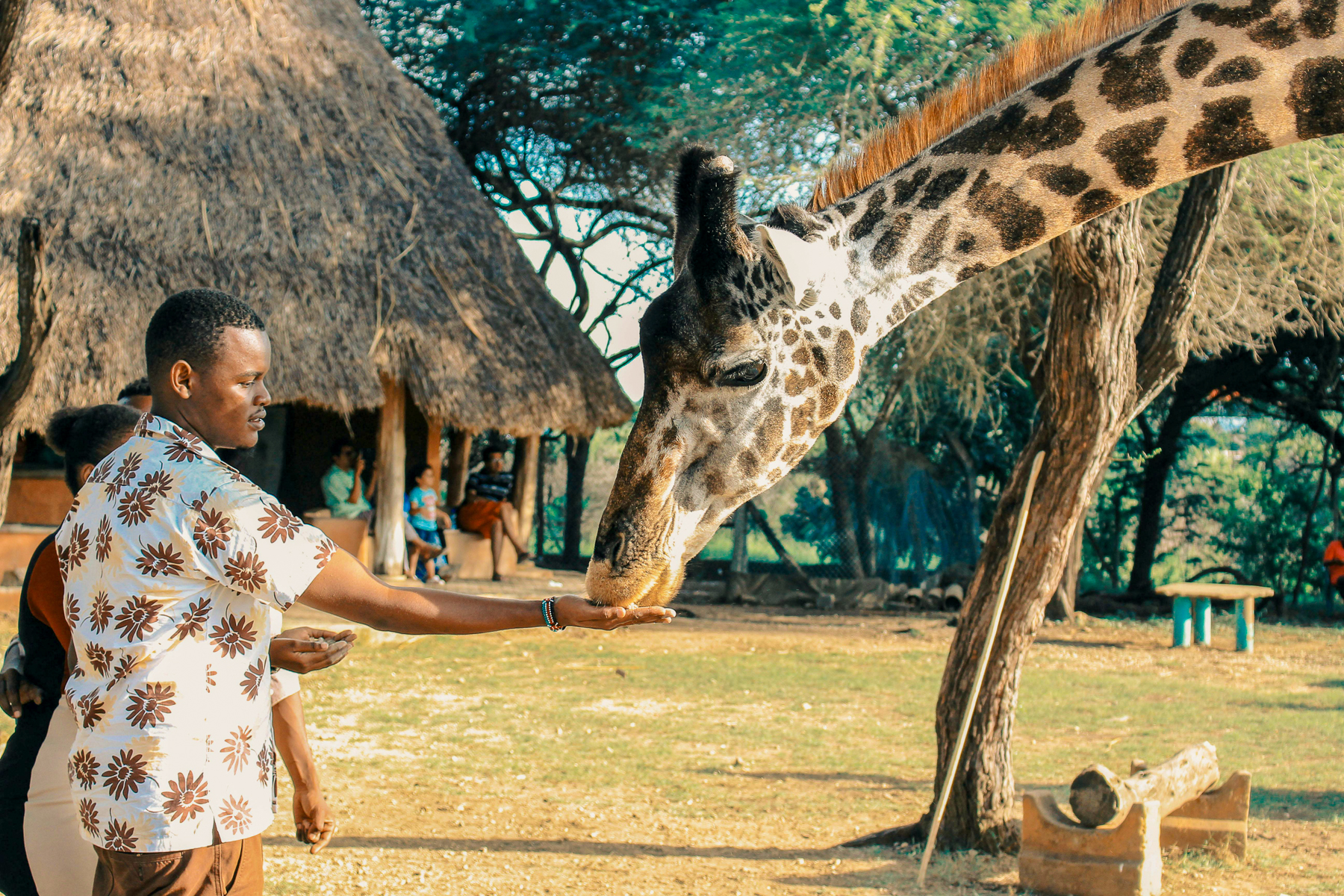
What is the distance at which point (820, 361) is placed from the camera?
91.4 inches

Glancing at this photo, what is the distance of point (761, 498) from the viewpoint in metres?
18.2

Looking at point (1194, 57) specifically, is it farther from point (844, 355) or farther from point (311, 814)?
point (311, 814)

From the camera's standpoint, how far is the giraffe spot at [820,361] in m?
2.32

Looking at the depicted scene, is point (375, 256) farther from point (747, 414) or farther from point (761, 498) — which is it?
point (747, 414)

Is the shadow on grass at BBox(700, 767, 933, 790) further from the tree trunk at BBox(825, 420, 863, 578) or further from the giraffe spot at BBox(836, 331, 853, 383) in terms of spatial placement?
the tree trunk at BBox(825, 420, 863, 578)

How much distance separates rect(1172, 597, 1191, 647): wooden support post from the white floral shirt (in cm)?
1150

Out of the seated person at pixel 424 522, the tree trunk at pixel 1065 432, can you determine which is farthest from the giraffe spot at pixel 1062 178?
the seated person at pixel 424 522

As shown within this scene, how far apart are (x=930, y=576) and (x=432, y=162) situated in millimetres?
8581

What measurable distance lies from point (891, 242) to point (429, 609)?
48.6 inches

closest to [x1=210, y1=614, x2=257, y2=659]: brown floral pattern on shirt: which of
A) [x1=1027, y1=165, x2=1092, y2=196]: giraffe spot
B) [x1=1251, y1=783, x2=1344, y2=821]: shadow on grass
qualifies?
[x1=1027, y1=165, x2=1092, y2=196]: giraffe spot

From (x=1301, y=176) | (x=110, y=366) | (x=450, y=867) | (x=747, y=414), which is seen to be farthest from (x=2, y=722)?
(x=1301, y=176)

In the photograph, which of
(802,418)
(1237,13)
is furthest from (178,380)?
(1237,13)

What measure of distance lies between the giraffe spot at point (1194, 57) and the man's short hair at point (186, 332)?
190 cm

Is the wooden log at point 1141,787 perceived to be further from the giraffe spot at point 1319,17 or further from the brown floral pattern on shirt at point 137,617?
the brown floral pattern on shirt at point 137,617
